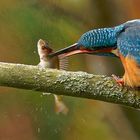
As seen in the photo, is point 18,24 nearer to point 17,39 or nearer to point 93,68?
point 17,39

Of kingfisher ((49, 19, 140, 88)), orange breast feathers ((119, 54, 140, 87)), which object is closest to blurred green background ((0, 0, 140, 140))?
kingfisher ((49, 19, 140, 88))

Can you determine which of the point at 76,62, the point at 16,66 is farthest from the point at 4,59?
the point at 16,66

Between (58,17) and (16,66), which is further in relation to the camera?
(58,17)

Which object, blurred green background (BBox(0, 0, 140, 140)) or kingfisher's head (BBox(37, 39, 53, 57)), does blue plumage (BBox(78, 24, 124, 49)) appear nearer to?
kingfisher's head (BBox(37, 39, 53, 57))

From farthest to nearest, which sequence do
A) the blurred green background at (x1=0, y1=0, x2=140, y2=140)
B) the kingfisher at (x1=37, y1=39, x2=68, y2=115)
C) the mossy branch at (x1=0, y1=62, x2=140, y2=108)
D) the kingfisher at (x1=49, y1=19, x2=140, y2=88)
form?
the blurred green background at (x1=0, y1=0, x2=140, y2=140)
the kingfisher at (x1=49, y1=19, x2=140, y2=88)
the kingfisher at (x1=37, y1=39, x2=68, y2=115)
the mossy branch at (x1=0, y1=62, x2=140, y2=108)

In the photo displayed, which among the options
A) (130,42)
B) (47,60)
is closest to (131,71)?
(130,42)

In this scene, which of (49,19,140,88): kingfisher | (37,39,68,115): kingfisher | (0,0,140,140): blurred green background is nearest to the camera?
(37,39,68,115): kingfisher

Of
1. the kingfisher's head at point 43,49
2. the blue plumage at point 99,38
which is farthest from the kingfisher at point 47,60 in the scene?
the blue plumage at point 99,38
